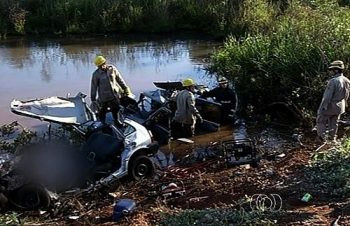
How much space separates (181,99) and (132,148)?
305 cm

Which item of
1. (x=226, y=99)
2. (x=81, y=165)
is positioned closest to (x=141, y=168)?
(x=81, y=165)

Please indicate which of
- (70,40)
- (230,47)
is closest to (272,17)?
(230,47)

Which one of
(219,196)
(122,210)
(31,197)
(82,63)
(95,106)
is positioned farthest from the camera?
(82,63)

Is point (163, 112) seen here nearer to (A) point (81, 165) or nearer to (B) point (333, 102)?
(A) point (81, 165)

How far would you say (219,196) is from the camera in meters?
8.21

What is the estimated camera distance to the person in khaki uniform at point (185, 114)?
40.7 feet

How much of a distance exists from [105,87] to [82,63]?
392 inches

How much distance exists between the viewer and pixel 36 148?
34.0ft

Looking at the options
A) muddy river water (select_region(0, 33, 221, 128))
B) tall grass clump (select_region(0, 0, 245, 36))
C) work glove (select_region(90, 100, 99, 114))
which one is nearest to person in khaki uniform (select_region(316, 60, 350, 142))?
work glove (select_region(90, 100, 99, 114))

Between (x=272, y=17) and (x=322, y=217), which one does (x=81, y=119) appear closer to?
(x=322, y=217)

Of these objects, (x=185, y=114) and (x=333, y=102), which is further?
(x=185, y=114)

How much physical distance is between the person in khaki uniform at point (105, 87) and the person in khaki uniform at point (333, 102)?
4.40 meters

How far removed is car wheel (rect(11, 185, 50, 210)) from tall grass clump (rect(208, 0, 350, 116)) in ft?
23.2

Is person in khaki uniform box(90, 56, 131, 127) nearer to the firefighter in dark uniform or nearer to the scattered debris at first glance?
the firefighter in dark uniform
